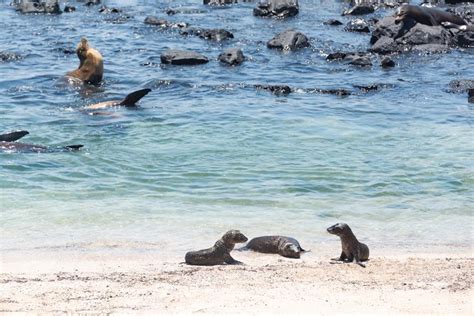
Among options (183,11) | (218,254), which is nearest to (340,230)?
(218,254)

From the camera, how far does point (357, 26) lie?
81.6 feet

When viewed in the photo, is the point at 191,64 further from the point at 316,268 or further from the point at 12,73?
the point at 316,268

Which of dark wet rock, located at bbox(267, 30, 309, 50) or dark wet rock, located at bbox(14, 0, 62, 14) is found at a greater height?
dark wet rock, located at bbox(14, 0, 62, 14)

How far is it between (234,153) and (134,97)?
10.4ft

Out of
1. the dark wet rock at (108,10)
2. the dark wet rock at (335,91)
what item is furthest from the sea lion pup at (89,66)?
the dark wet rock at (108,10)

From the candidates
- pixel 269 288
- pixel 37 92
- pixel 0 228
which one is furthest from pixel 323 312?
pixel 37 92

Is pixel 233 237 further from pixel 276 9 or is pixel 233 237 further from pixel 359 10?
pixel 359 10

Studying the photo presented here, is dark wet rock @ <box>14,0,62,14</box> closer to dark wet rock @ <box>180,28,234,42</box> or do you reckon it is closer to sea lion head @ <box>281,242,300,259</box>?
dark wet rock @ <box>180,28,234,42</box>

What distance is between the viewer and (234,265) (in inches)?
Answer: 353

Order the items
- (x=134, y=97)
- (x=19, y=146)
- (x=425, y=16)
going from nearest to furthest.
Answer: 1. (x=19, y=146)
2. (x=134, y=97)
3. (x=425, y=16)

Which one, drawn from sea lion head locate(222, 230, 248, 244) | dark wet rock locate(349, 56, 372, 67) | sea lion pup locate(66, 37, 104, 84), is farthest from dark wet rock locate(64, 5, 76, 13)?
sea lion head locate(222, 230, 248, 244)

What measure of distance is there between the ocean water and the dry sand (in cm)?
70

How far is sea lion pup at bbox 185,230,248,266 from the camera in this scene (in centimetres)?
885

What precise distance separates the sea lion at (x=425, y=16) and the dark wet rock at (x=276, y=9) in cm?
448
